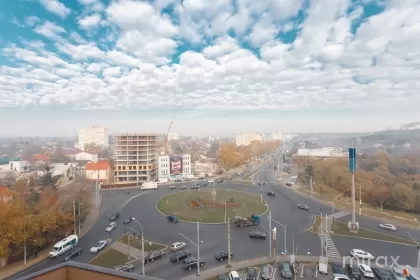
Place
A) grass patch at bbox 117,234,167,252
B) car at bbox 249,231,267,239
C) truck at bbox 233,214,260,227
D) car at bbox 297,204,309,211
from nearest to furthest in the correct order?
grass patch at bbox 117,234,167,252, car at bbox 249,231,267,239, truck at bbox 233,214,260,227, car at bbox 297,204,309,211

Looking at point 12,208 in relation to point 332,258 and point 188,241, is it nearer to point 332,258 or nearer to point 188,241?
point 188,241

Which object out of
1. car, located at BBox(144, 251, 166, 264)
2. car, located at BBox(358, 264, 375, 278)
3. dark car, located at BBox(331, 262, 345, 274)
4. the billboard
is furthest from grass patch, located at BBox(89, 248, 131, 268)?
the billboard

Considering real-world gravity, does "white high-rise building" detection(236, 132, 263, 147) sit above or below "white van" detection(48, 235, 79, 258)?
above

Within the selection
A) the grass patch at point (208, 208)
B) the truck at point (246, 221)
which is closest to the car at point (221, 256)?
the truck at point (246, 221)

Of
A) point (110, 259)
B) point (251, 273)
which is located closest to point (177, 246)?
point (110, 259)

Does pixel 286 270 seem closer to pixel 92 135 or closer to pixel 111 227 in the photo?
pixel 111 227

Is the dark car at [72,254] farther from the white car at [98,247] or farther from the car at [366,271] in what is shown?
the car at [366,271]

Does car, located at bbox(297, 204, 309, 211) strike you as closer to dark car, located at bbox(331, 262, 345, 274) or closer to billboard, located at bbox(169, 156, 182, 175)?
dark car, located at bbox(331, 262, 345, 274)

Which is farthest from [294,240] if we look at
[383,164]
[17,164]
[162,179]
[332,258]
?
[17,164]
